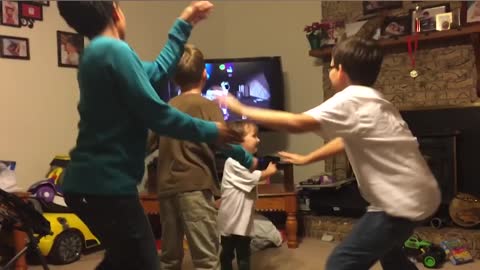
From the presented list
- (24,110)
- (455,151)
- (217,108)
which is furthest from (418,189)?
(24,110)

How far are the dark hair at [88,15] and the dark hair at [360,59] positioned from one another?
2.54ft

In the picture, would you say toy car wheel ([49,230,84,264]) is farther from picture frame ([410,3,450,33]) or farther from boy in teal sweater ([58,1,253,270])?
picture frame ([410,3,450,33])

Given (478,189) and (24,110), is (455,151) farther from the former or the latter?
(24,110)

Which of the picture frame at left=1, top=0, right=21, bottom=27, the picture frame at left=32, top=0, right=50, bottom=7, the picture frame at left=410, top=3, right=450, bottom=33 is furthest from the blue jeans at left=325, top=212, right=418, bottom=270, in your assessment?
the picture frame at left=32, top=0, right=50, bottom=7

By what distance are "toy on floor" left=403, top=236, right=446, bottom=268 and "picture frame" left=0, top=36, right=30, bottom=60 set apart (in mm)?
2863

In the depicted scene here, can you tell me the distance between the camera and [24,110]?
3.69 metres

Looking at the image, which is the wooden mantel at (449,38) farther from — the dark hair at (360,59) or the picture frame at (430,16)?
the dark hair at (360,59)

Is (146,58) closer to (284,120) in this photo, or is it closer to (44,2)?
(44,2)

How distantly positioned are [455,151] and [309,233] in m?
1.23

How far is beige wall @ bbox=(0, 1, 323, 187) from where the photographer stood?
366cm

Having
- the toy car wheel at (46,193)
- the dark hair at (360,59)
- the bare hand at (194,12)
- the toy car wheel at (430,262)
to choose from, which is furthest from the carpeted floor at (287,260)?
the bare hand at (194,12)

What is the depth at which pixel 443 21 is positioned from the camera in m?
3.80

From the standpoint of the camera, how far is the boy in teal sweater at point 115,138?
4.35 ft

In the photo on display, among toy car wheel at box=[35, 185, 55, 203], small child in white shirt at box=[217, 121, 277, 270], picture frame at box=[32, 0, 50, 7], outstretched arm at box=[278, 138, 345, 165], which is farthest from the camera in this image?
picture frame at box=[32, 0, 50, 7]
